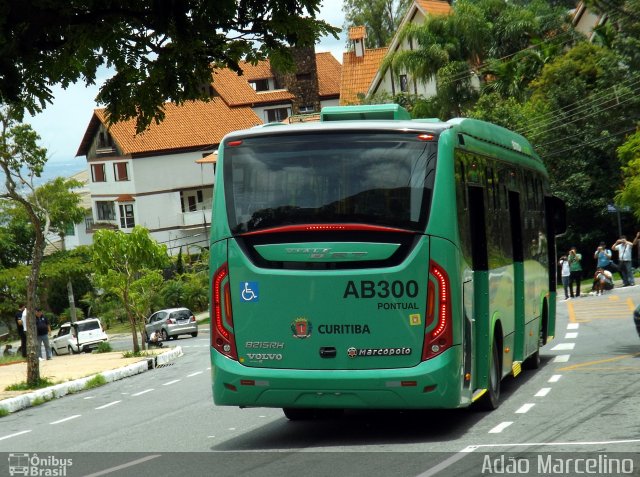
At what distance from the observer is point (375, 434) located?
41.5 feet

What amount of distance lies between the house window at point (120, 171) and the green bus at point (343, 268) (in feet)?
239

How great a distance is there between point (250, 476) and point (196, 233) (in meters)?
73.3

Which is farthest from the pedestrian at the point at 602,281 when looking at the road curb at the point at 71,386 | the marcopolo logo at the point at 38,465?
the marcopolo logo at the point at 38,465

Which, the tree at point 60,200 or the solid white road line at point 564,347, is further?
the tree at point 60,200

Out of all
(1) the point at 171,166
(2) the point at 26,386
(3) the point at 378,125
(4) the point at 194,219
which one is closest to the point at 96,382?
(2) the point at 26,386

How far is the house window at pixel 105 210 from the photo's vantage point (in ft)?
281

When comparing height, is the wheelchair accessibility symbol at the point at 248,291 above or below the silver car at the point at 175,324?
above

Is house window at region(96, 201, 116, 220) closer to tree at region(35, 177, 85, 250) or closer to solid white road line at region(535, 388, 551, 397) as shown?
tree at region(35, 177, 85, 250)

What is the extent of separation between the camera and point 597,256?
39.1 meters

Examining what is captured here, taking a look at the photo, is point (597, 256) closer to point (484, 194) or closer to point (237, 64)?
point (484, 194)

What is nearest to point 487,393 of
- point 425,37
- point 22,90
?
point 22,90

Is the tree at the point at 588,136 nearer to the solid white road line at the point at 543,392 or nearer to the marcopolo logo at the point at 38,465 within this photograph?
the solid white road line at the point at 543,392

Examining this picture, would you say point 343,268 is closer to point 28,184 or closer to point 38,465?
point 38,465

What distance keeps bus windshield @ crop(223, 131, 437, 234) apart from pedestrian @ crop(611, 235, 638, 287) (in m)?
27.0
